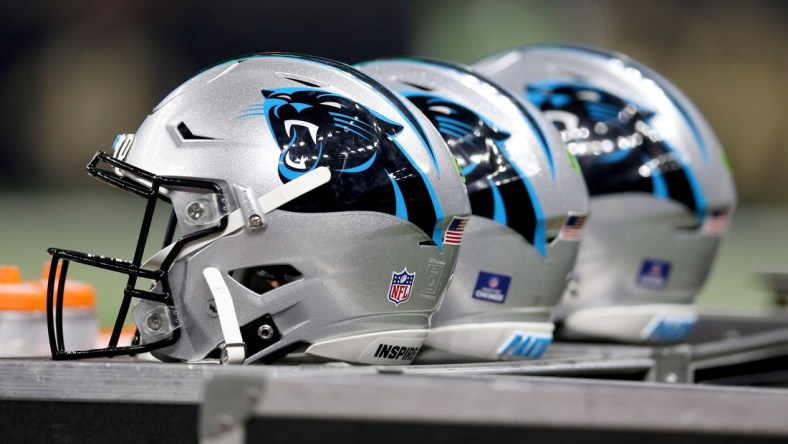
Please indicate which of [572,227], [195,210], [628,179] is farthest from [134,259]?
[628,179]

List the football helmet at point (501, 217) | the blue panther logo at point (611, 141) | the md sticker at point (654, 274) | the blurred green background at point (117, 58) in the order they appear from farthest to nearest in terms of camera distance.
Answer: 1. the blurred green background at point (117, 58)
2. the md sticker at point (654, 274)
3. the blue panther logo at point (611, 141)
4. the football helmet at point (501, 217)

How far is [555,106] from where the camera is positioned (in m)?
3.03

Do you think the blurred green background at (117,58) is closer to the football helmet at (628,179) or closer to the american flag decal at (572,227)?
the football helmet at (628,179)

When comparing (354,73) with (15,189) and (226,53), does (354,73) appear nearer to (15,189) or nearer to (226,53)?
(226,53)

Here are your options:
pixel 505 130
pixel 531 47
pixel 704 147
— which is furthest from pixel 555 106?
pixel 505 130

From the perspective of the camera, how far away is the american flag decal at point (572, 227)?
8.04ft

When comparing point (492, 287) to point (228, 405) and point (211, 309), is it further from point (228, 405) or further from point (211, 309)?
point (228, 405)

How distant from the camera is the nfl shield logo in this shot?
198 centimetres

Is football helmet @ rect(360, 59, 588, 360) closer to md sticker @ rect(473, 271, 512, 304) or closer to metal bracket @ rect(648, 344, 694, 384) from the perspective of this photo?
md sticker @ rect(473, 271, 512, 304)

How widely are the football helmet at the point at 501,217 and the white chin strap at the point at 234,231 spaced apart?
0.53m

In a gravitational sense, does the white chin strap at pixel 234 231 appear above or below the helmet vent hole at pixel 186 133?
below

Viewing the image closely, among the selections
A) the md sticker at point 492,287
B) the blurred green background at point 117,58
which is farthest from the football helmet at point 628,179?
the blurred green background at point 117,58

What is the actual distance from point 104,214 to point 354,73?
19.1 ft

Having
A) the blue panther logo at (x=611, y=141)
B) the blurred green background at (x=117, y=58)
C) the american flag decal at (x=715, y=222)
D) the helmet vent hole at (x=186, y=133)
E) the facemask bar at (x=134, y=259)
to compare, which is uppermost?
the helmet vent hole at (x=186, y=133)
